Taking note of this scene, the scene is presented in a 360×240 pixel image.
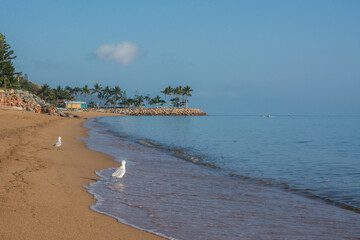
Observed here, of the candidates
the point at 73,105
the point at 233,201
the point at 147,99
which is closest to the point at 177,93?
the point at 147,99

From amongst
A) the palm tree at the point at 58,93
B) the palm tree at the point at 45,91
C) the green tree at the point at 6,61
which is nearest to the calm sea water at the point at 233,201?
the green tree at the point at 6,61

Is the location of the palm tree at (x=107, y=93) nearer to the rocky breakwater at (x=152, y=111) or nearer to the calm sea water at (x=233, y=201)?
the rocky breakwater at (x=152, y=111)

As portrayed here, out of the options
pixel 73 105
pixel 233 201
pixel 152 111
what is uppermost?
pixel 152 111

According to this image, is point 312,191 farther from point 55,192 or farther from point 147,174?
point 55,192

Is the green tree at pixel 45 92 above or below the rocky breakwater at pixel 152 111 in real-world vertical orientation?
above

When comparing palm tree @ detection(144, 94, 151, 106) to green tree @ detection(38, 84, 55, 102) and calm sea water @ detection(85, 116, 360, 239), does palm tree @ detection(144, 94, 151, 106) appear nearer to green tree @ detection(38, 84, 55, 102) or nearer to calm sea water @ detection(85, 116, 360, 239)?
green tree @ detection(38, 84, 55, 102)

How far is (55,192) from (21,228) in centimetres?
262

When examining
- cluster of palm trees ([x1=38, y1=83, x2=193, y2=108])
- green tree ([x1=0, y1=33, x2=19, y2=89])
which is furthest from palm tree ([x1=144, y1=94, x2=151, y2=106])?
green tree ([x1=0, y1=33, x2=19, y2=89])

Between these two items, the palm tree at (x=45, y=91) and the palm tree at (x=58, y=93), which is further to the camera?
the palm tree at (x=58, y=93)

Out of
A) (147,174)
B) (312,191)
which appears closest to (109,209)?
(147,174)

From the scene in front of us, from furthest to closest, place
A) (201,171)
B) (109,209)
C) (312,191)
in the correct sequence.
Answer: (201,171) → (312,191) → (109,209)

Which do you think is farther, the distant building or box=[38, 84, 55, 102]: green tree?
the distant building

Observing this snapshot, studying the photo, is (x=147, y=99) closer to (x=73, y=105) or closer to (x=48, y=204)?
(x=73, y=105)

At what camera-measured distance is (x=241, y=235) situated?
18.6ft
